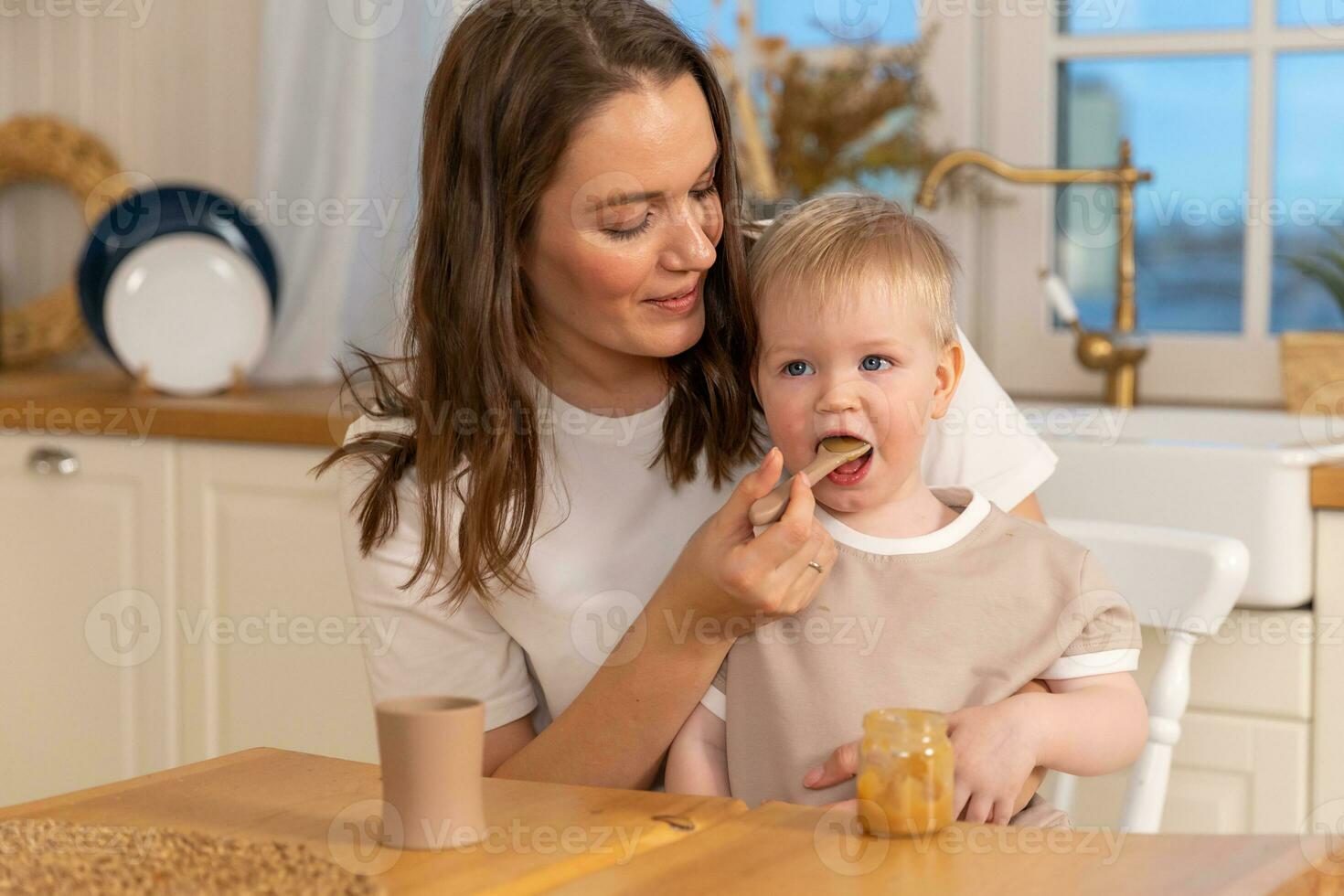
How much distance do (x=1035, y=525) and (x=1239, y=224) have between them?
120 cm

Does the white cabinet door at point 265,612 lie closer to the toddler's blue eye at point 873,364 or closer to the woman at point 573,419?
the woman at point 573,419

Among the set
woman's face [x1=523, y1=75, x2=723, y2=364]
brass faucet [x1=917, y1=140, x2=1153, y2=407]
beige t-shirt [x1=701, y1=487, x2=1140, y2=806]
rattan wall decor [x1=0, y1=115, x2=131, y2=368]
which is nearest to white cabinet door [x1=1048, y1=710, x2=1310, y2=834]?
beige t-shirt [x1=701, y1=487, x2=1140, y2=806]

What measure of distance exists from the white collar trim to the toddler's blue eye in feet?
0.43

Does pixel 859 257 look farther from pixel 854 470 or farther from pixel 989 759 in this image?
pixel 989 759

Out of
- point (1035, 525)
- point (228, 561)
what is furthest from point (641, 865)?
point (228, 561)

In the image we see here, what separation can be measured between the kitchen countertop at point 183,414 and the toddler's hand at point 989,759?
1.11 m

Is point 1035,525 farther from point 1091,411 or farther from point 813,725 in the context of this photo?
point 1091,411

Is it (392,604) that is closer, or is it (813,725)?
(813,725)

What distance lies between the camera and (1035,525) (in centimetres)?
121

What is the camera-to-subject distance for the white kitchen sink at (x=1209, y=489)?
62.4 inches

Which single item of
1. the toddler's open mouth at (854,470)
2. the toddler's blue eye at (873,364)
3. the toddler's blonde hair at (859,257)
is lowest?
the toddler's open mouth at (854,470)

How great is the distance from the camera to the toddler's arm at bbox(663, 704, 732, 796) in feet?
3.95

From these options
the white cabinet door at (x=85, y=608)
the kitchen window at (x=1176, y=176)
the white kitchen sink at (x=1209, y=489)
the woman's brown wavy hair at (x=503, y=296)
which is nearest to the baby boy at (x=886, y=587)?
the woman's brown wavy hair at (x=503, y=296)

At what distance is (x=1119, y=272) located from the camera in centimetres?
218
